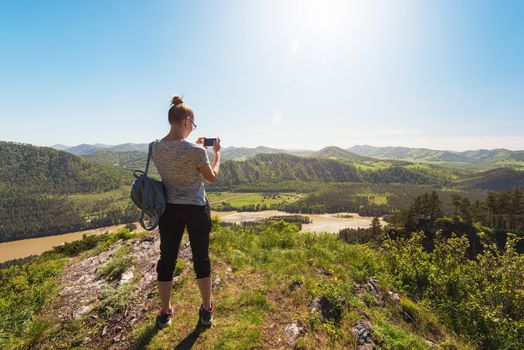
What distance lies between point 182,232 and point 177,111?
6.63 feet

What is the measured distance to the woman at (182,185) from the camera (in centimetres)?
424

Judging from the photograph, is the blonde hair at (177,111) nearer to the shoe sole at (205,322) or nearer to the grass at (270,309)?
the shoe sole at (205,322)

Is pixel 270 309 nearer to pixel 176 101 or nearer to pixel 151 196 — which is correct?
pixel 151 196

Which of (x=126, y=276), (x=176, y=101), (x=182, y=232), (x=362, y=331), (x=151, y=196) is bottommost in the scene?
(x=126, y=276)

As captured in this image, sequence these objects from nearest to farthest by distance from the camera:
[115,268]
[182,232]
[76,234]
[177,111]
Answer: [177,111], [182,232], [115,268], [76,234]

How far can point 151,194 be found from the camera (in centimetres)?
424

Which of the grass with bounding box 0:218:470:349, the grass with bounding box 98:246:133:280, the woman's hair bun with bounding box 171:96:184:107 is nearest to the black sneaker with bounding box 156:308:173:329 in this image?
the grass with bounding box 0:218:470:349

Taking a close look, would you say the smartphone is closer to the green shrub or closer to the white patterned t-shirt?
the white patterned t-shirt

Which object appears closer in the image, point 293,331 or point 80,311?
point 293,331

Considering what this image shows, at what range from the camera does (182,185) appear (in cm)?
440

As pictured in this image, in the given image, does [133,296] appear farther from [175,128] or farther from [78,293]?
[175,128]

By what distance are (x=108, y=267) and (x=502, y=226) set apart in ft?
280

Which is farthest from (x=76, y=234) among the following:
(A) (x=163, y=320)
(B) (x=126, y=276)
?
(A) (x=163, y=320)

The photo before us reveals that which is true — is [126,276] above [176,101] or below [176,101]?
below
